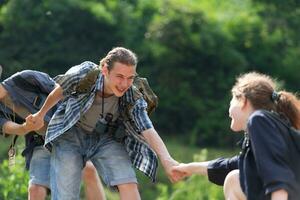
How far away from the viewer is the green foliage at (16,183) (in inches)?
360

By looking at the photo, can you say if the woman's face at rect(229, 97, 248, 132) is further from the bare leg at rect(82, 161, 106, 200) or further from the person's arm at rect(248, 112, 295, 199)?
the bare leg at rect(82, 161, 106, 200)

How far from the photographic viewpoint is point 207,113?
88.8 ft

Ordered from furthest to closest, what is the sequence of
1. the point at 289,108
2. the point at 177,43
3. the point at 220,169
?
the point at 177,43 → the point at 220,169 → the point at 289,108

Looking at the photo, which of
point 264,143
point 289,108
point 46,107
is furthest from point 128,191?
point 264,143

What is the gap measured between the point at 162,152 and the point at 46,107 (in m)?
0.83

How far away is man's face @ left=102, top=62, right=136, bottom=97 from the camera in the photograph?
634 centimetres

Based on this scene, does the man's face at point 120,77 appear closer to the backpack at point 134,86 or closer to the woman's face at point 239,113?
the backpack at point 134,86

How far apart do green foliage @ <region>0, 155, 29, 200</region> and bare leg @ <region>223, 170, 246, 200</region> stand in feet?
11.8

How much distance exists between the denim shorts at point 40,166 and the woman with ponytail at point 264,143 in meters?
1.93

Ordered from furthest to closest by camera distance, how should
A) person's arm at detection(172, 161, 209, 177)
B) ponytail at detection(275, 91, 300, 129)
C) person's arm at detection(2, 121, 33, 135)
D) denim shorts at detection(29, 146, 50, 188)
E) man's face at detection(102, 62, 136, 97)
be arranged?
1. denim shorts at detection(29, 146, 50, 188)
2. person's arm at detection(2, 121, 33, 135)
3. man's face at detection(102, 62, 136, 97)
4. person's arm at detection(172, 161, 209, 177)
5. ponytail at detection(275, 91, 300, 129)

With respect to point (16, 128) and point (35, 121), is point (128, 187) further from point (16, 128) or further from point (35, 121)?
point (16, 128)

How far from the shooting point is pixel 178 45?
1071 inches

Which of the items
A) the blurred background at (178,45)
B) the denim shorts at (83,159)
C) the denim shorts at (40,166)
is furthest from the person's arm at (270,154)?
the blurred background at (178,45)

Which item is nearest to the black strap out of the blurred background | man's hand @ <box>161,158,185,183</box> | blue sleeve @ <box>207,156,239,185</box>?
man's hand @ <box>161,158,185,183</box>
